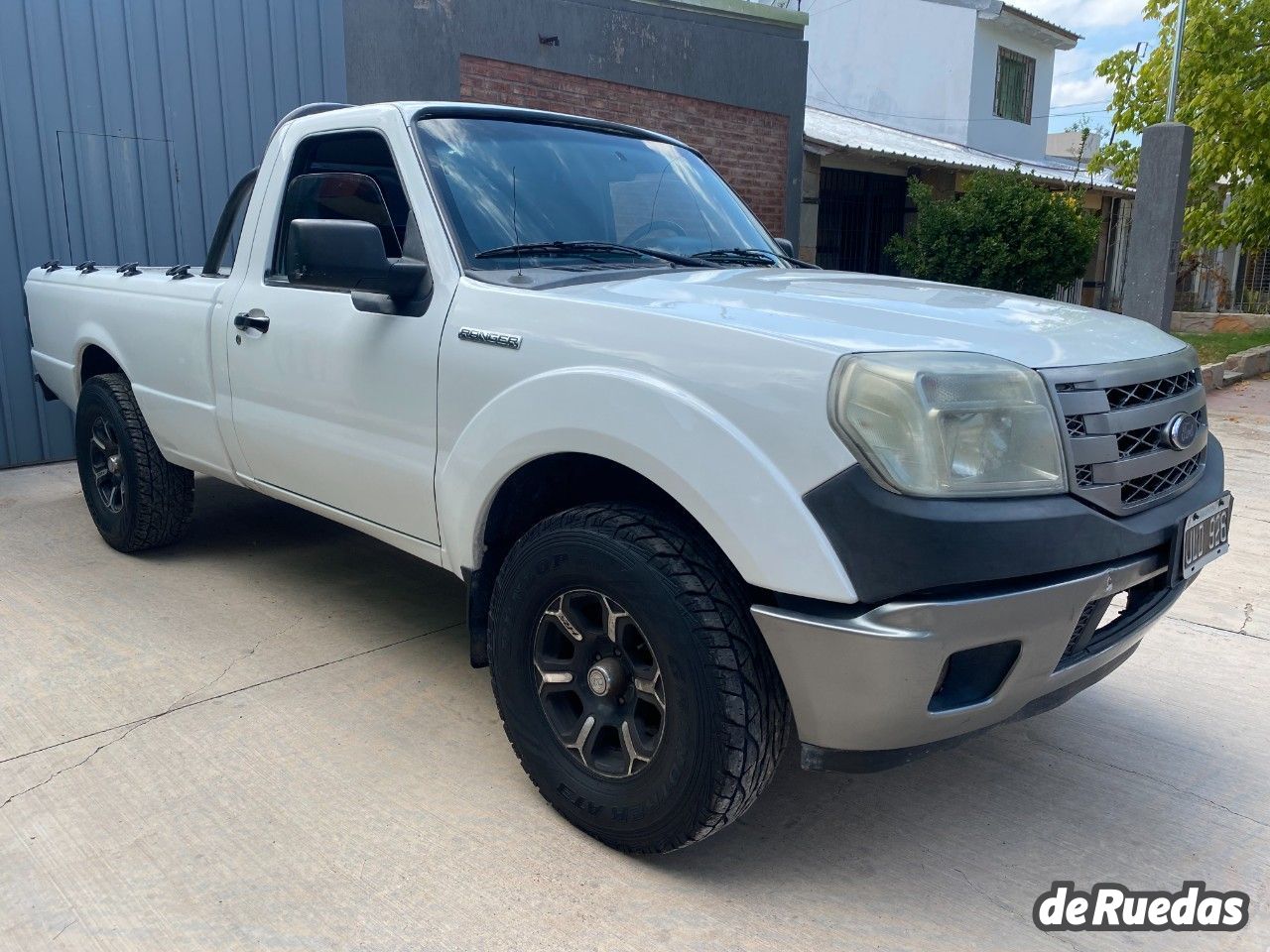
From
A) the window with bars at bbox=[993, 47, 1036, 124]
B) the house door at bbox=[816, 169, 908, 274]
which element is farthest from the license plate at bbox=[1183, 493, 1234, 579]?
the window with bars at bbox=[993, 47, 1036, 124]

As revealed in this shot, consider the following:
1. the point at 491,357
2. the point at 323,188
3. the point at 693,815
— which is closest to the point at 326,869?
the point at 693,815

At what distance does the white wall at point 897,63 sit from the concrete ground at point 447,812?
22.3 m

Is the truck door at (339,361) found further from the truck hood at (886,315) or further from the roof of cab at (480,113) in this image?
the truck hood at (886,315)

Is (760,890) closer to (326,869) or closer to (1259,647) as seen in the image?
(326,869)

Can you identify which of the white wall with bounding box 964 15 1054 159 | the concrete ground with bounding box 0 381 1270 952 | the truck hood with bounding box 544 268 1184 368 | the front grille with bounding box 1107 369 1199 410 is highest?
the white wall with bounding box 964 15 1054 159

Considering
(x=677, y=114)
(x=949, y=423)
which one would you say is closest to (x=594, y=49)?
(x=677, y=114)

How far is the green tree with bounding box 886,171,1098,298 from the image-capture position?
12.2 meters

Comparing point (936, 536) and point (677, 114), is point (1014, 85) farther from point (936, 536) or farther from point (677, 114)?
point (936, 536)

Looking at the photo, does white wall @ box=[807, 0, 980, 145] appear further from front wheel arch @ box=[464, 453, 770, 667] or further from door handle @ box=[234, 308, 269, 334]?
front wheel arch @ box=[464, 453, 770, 667]

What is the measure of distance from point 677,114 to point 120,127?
5.79m

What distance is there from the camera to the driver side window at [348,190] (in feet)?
11.3

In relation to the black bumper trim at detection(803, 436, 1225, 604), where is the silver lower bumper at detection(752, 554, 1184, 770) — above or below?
below

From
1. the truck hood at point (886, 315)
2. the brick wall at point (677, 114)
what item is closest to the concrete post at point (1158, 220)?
the brick wall at point (677, 114)

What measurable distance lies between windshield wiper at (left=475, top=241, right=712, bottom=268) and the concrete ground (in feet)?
4.91
